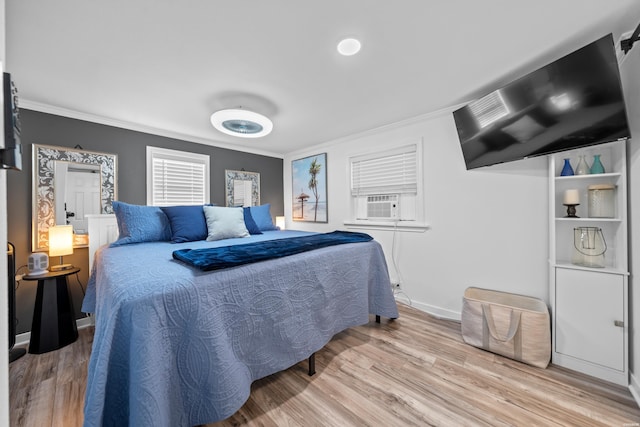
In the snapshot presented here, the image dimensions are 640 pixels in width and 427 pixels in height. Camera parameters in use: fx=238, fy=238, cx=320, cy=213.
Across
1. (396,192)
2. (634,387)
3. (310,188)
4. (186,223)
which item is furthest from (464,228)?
(186,223)

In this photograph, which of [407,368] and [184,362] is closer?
[184,362]

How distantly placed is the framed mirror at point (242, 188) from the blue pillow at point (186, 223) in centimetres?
118

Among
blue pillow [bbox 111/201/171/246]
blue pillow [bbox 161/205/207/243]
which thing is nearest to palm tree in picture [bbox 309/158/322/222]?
blue pillow [bbox 161/205/207/243]

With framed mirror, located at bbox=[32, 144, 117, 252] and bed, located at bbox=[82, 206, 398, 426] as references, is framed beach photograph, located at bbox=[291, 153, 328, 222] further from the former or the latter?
framed mirror, located at bbox=[32, 144, 117, 252]

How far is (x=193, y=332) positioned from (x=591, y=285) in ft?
8.37

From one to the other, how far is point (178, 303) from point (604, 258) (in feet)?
9.43

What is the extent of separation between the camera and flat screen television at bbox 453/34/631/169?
56.7 inches

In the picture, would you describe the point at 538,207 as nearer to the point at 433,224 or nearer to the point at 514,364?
the point at 433,224

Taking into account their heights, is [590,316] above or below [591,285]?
below

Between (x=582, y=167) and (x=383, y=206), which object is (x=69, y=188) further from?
(x=582, y=167)

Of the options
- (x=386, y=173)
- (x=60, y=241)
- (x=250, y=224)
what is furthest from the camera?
(x=386, y=173)

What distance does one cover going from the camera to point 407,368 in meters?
1.77

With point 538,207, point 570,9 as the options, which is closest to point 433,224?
point 538,207

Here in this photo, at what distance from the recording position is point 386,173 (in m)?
3.15
